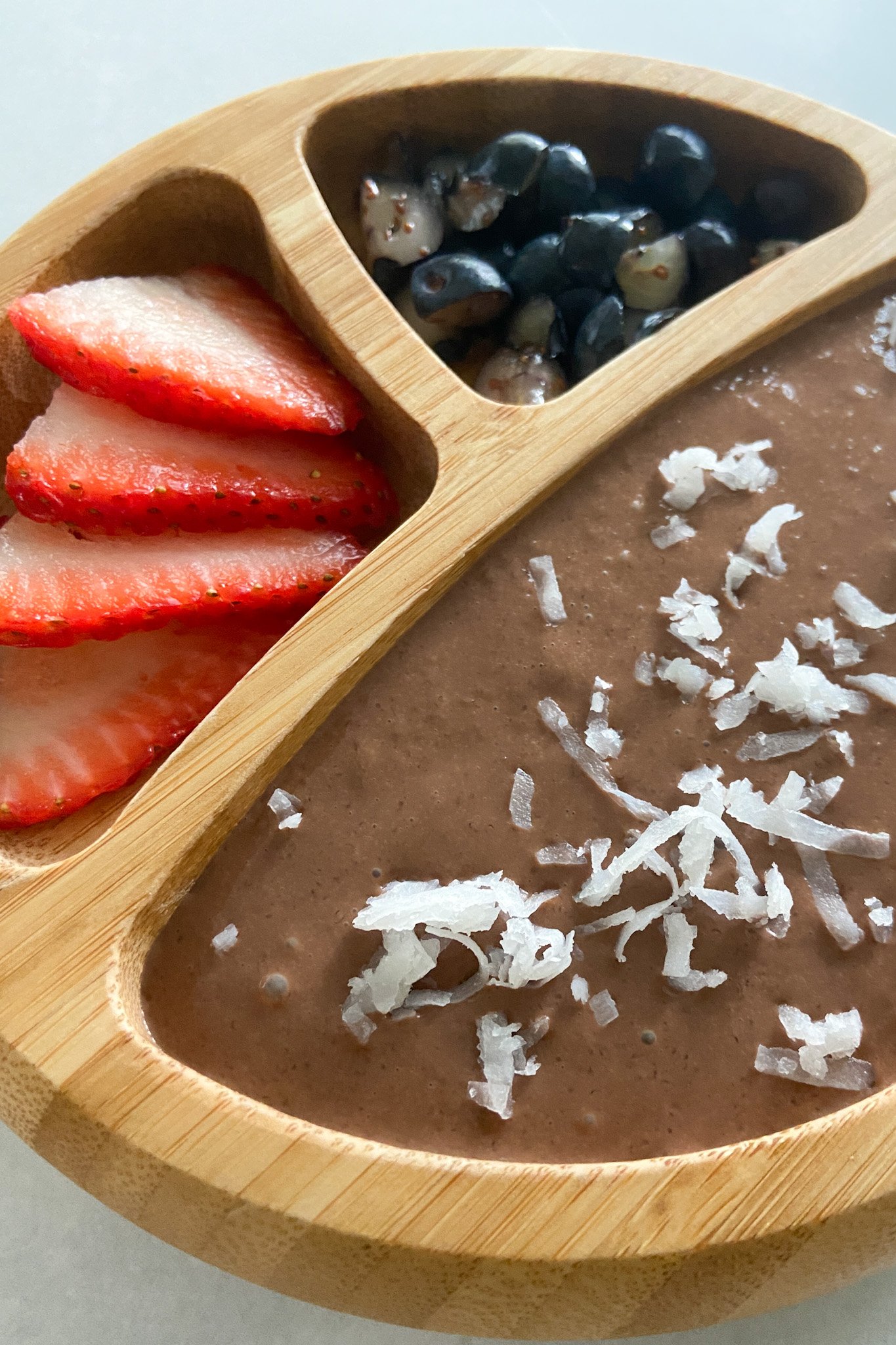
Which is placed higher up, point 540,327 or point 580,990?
point 540,327

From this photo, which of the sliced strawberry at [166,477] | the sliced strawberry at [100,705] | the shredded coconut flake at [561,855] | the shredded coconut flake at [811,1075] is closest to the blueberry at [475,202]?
the sliced strawberry at [166,477]

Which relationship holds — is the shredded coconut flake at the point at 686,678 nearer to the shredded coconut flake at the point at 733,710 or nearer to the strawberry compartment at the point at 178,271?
the shredded coconut flake at the point at 733,710

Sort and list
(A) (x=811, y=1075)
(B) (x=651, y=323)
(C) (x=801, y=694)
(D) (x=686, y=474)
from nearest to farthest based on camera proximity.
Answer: (A) (x=811, y=1075) → (C) (x=801, y=694) → (D) (x=686, y=474) → (B) (x=651, y=323)

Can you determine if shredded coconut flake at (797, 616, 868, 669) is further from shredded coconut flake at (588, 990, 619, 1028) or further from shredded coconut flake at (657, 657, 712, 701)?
shredded coconut flake at (588, 990, 619, 1028)

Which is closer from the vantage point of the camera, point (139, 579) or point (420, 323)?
point (139, 579)

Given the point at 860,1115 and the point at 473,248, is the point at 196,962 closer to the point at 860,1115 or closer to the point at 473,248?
the point at 860,1115

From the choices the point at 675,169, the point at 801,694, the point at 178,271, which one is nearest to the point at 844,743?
the point at 801,694

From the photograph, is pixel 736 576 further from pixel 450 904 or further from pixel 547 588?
pixel 450 904

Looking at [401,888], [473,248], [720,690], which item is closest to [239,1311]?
[401,888]
